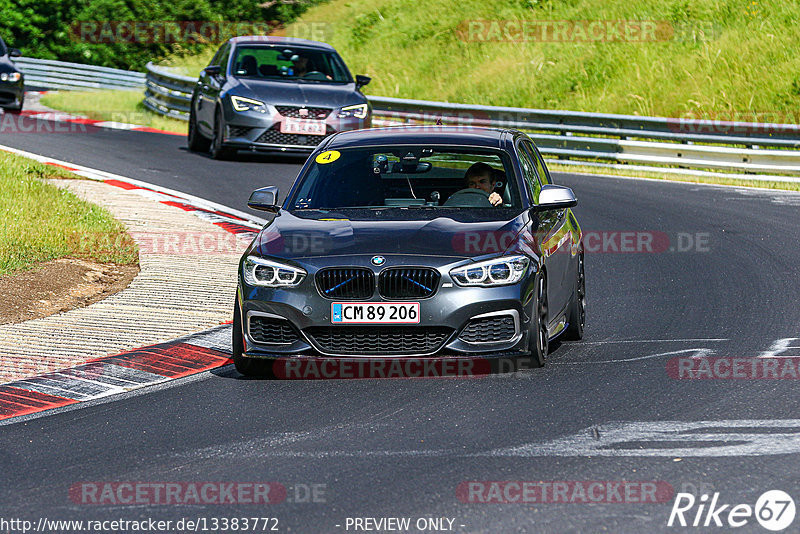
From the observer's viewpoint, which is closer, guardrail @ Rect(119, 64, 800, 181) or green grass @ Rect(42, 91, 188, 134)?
guardrail @ Rect(119, 64, 800, 181)

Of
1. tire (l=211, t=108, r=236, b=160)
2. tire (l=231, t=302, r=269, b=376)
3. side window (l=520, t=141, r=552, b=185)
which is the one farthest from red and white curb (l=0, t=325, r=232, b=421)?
tire (l=211, t=108, r=236, b=160)

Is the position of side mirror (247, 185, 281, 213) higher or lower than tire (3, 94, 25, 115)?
higher

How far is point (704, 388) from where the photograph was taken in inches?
314

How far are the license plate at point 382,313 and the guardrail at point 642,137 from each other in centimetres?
1443

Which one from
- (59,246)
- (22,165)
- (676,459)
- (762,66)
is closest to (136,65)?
(762,66)

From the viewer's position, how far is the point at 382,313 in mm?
8023

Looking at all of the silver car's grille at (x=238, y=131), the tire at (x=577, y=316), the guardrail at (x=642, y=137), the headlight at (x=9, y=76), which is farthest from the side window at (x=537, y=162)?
the headlight at (x=9, y=76)

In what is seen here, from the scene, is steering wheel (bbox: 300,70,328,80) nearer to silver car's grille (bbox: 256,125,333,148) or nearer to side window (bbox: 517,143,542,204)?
silver car's grille (bbox: 256,125,333,148)

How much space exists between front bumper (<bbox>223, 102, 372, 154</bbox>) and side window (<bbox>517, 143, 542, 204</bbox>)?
10.3 metres

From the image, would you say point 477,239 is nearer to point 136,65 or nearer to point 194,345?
point 194,345

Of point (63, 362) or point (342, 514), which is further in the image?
point (63, 362)

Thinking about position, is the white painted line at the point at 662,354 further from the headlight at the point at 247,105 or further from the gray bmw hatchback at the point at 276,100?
the headlight at the point at 247,105

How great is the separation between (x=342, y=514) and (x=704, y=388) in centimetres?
314

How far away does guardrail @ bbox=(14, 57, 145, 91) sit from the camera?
1566 inches
